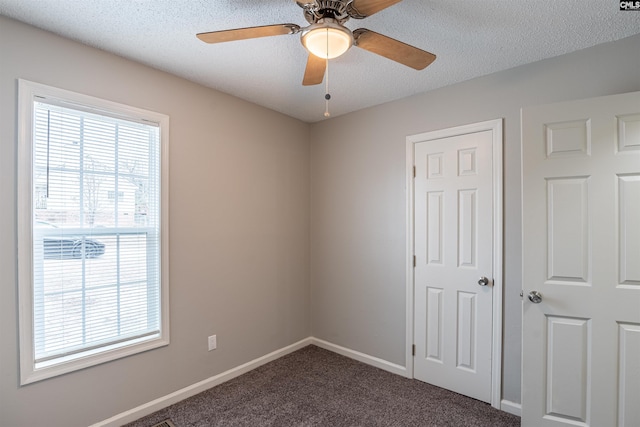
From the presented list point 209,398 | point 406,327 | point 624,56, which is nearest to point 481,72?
point 624,56

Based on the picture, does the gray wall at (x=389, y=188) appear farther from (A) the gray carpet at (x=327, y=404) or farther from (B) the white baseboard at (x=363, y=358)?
(A) the gray carpet at (x=327, y=404)

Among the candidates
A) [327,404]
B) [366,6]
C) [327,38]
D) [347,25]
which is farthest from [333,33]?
[327,404]

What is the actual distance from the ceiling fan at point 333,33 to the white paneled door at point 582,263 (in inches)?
42.1

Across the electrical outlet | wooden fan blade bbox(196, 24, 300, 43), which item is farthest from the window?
wooden fan blade bbox(196, 24, 300, 43)

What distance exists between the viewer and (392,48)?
4.88 feet

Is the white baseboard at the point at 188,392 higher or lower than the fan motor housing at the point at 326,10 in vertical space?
lower

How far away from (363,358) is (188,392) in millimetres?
1605

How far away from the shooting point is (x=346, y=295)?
128 inches

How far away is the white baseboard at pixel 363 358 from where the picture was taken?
2833mm

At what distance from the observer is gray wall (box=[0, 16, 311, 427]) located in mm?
1709

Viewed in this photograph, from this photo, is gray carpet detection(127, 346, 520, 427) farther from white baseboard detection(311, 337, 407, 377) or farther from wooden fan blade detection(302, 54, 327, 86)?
wooden fan blade detection(302, 54, 327, 86)

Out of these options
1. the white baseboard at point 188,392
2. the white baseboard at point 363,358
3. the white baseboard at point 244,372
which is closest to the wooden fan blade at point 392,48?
the white baseboard at point 244,372

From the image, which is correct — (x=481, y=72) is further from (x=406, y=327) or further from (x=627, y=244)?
(x=406, y=327)

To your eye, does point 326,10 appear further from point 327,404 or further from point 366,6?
point 327,404
